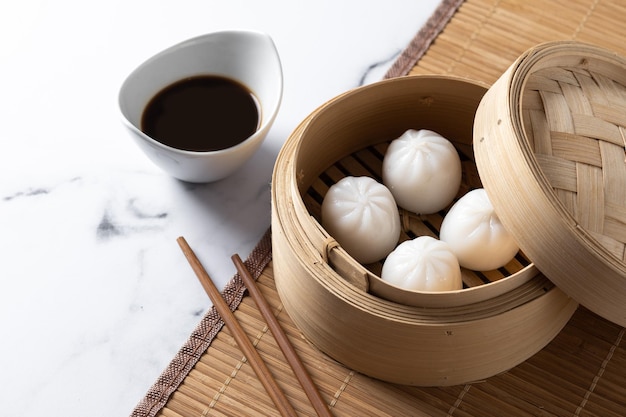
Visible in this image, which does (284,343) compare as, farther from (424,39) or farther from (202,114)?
(424,39)

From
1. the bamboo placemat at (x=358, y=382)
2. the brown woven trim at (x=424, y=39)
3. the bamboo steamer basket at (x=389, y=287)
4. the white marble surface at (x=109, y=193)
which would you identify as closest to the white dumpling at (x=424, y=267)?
the bamboo steamer basket at (x=389, y=287)

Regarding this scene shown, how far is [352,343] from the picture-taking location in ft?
3.27

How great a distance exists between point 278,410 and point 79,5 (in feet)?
3.09

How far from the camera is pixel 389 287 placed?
0.90 meters

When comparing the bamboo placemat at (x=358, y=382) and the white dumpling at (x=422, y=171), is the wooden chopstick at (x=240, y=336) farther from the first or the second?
the white dumpling at (x=422, y=171)

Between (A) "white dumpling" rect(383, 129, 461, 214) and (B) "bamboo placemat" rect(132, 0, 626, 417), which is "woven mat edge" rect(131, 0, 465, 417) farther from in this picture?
(A) "white dumpling" rect(383, 129, 461, 214)

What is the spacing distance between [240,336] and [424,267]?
0.30m

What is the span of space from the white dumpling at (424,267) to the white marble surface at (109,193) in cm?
29

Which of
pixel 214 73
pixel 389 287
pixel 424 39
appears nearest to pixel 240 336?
pixel 389 287

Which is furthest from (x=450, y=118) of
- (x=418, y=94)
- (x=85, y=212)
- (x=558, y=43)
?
(x=85, y=212)

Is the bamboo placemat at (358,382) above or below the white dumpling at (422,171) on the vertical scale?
below

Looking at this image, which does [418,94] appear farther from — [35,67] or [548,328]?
[35,67]

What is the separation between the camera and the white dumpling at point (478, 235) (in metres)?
1.03

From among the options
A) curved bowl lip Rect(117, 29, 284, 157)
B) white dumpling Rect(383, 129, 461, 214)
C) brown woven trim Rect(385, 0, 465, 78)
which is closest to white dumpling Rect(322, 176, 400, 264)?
white dumpling Rect(383, 129, 461, 214)
